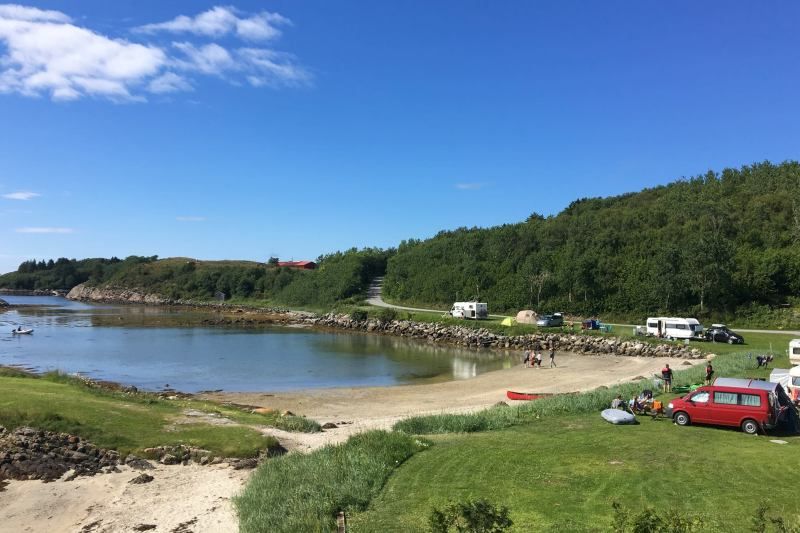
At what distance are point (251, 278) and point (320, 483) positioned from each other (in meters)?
137

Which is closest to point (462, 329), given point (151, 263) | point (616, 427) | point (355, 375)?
point (355, 375)

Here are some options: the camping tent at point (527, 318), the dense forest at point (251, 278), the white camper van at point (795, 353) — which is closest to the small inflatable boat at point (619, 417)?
the white camper van at point (795, 353)

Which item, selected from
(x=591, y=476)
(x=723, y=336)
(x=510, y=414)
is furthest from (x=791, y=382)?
(x=723, y=336)

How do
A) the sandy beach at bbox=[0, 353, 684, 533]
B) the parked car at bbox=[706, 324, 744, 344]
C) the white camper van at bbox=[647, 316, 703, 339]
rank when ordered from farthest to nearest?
the white camper van at bbox=[647, 316, 703, 339], the parked car at bbox=[706, 324, 744, 344], the sandy beach at bbox=[0, 353, 684, 533]

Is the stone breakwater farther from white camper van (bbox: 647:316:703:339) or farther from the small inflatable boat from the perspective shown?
the small inflatable boat

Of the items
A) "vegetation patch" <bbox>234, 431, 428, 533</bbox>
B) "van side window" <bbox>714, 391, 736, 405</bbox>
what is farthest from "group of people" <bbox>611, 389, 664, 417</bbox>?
"vegetation patch" <bbox>234, 431, 428, 533</bbox>

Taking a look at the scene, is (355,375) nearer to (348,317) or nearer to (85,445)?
(85,445)

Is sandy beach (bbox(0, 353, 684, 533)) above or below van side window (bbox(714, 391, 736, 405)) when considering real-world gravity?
below

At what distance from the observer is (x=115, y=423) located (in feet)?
59.4

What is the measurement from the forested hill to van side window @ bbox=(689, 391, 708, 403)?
4285 cm

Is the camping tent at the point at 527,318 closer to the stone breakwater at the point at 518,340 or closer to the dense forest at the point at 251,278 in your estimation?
the stone breakwater at the point at 518,340

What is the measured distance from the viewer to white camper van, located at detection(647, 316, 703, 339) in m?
45.8

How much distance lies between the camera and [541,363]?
45.3m

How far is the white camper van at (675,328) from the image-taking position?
4578cm
